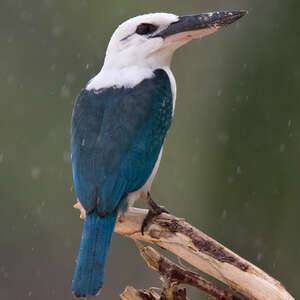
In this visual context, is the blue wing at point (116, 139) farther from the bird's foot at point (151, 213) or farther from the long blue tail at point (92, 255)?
the bird's foot at point (151, 213)

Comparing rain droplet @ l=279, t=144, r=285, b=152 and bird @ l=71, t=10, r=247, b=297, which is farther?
rain droplet @ l=279, t=144, r=285, b=152

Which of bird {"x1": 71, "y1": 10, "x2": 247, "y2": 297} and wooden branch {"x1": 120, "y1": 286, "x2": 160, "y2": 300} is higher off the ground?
bird {"x1": 71, "y1": 10, "x2": 247, "y2": 297}

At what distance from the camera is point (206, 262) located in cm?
410

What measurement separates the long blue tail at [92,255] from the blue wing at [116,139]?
2.1 inches

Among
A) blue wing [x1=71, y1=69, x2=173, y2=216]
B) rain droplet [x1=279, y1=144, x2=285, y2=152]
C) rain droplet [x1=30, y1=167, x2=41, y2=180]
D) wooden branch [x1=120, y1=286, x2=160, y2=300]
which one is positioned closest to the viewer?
wooden branch [x1=120, y1=286, x2=160, y2=300]

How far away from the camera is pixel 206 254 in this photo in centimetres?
410

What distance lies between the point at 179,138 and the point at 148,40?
11.1 feet

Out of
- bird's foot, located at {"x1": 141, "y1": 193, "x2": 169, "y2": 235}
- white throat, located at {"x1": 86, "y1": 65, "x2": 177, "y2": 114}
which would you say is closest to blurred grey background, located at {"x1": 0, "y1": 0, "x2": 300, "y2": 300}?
white throat, located at {"x1": 86, "y1": 65, "x2": 177, "y2": 114}

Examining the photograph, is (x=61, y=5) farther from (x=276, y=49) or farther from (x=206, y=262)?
(x=206, y=262)

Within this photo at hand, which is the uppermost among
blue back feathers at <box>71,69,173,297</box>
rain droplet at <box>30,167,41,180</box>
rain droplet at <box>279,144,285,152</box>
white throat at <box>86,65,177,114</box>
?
white throat at <box>86,65,177,114</box>

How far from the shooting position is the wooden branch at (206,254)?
12.9ft

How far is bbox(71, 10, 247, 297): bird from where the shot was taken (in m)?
4.08

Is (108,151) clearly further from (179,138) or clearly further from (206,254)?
(179,138)

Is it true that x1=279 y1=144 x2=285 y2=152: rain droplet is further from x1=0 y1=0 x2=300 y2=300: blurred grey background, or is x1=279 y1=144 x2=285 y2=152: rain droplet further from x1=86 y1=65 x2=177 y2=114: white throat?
x1=86 y1=65 x2=177 y2=114: white throat
